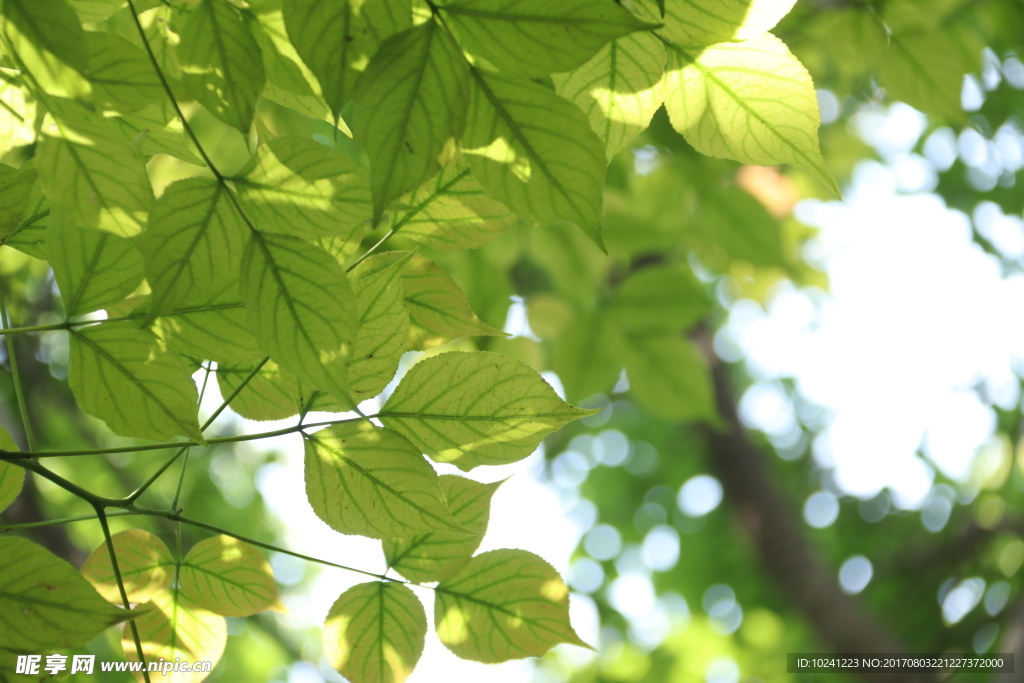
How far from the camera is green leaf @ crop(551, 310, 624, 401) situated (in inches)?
50.6

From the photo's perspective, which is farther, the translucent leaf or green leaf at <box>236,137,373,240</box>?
the translucent leaf

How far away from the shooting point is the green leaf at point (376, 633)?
545mm

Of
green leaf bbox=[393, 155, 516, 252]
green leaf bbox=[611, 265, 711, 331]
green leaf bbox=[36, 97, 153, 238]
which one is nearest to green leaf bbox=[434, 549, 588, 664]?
green leaf bbox=[393, 155, 516, 252]

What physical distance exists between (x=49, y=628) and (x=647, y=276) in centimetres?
111

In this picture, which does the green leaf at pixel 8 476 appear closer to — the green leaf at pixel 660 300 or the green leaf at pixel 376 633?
the green leaf at pixel 376 633

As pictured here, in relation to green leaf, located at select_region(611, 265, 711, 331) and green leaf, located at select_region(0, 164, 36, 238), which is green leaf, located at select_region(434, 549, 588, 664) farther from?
green leaf, located at select_region(611, 265, 711, 331)

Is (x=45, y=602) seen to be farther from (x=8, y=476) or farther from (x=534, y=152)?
(x=534, y=152)

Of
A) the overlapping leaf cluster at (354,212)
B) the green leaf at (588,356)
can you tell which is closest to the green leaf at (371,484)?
the overlapping leaf cluster at (354,212)

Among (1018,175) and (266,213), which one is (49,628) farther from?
(1018,175)

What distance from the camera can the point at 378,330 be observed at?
0.43 meters

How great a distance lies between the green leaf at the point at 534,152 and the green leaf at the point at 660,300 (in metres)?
0.96

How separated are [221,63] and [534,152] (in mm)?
181

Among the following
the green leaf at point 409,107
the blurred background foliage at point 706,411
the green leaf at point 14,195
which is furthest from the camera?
the blurred background foliage at point 706,411

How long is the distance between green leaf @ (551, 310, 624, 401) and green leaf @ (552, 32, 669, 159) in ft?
2.76
